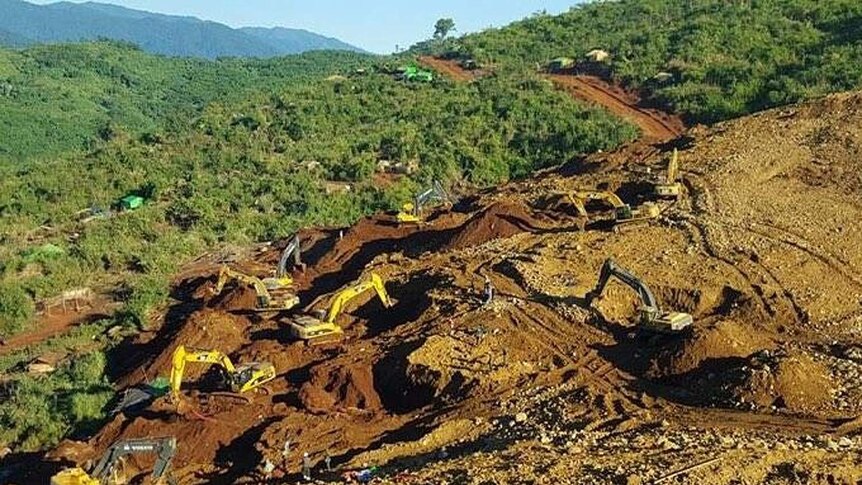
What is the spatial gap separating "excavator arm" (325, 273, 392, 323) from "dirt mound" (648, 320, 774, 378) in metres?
6.20

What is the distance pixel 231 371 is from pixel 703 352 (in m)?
8.04

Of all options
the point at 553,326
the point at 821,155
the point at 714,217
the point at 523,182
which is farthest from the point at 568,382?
the point at 523,182

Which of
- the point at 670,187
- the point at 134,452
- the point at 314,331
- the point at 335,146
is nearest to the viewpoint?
the point at 134,452

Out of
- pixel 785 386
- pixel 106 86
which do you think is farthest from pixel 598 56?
pixel 106 86

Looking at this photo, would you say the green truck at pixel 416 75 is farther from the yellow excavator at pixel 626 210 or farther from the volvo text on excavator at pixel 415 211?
the yellow excavator at pixel 626 210

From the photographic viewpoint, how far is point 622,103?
42.0 meters

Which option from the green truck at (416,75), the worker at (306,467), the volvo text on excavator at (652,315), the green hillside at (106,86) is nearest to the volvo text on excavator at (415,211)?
the volvo text on excavator at (652,315)

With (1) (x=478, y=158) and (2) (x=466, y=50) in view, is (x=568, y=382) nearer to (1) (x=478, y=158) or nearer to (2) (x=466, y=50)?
(1) (x=478, y=158)

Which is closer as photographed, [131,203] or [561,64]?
[131,203]

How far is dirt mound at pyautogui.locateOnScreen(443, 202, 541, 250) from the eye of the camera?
22.6 m

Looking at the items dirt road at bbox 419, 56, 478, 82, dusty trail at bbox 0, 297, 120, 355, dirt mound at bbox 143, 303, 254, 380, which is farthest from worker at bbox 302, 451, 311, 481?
dirt road at bbox 419, 56, 478, 82

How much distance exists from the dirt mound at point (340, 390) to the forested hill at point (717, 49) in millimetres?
23479

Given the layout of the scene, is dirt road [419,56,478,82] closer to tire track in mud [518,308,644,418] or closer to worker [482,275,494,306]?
worker [482,275,494,306]

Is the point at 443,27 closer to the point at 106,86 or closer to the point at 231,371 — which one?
the point at 106,86
